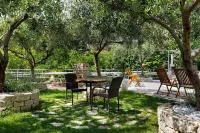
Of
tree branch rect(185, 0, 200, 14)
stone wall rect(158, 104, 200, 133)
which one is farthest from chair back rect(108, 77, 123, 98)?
tree branch rect(185, 0, 200, 14)

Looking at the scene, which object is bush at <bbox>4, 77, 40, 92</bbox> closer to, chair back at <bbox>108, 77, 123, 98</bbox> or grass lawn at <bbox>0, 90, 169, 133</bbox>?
grass lawn at <bbox>0, 90, 169, 133</bbox>

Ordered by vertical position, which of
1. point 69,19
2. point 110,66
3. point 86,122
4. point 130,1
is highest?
point 69,19

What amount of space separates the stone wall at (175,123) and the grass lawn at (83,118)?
0.44 m

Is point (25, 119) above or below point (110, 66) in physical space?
below

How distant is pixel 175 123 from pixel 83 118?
7.59 ft

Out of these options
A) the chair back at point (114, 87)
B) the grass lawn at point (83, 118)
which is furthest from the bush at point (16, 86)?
the chair back at point (114, 87)

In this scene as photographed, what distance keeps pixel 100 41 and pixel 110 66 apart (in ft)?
26.2

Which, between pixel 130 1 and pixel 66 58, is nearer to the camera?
pixel 130 1

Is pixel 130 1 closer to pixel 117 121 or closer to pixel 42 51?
pixel 117 121

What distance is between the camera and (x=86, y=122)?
5.21 meters

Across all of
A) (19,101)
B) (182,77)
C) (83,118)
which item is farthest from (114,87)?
(19,101)

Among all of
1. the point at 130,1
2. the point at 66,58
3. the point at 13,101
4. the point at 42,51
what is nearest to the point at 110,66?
the point at 66,58

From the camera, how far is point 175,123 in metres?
3.79

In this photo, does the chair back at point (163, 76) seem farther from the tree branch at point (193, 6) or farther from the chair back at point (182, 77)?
the tree branch at point (193, 6)
